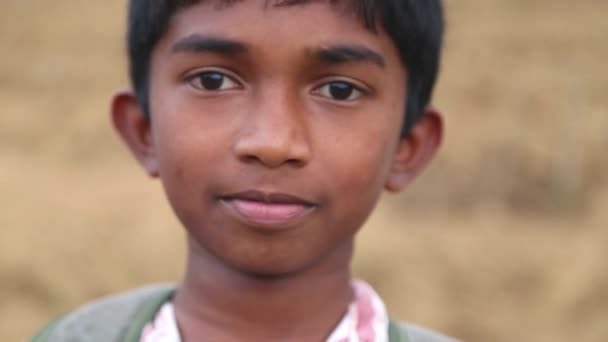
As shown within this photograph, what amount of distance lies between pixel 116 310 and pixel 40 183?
5405 millimetres

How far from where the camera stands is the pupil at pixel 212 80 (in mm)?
1604

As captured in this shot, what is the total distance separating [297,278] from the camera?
1707mm

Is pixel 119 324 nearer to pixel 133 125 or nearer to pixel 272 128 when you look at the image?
pixel 133 125

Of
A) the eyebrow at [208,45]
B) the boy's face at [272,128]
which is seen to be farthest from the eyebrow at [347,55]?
the eyebrow at [208,45]

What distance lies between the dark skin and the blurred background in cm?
384

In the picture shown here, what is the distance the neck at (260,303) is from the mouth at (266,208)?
156 millimetres

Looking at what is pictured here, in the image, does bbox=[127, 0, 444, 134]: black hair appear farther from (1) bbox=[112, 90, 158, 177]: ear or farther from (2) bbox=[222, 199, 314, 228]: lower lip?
(2) bbox=[222, 199, 314, 228]: lower lip

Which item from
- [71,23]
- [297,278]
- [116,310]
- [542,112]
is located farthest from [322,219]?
[71,23]

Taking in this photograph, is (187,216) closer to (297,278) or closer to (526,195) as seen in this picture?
(297,278)

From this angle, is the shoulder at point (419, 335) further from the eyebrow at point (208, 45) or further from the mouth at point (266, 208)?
the eyebrow at point (208, 45)

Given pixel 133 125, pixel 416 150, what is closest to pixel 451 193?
pixel 416 150

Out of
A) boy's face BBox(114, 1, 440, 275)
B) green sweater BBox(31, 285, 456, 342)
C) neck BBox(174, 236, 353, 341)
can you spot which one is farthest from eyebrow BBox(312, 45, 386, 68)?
green sweater BBox(31, 285, 456, 342)

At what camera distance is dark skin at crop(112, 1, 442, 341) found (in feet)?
5.07

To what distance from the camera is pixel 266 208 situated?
1542 mm
